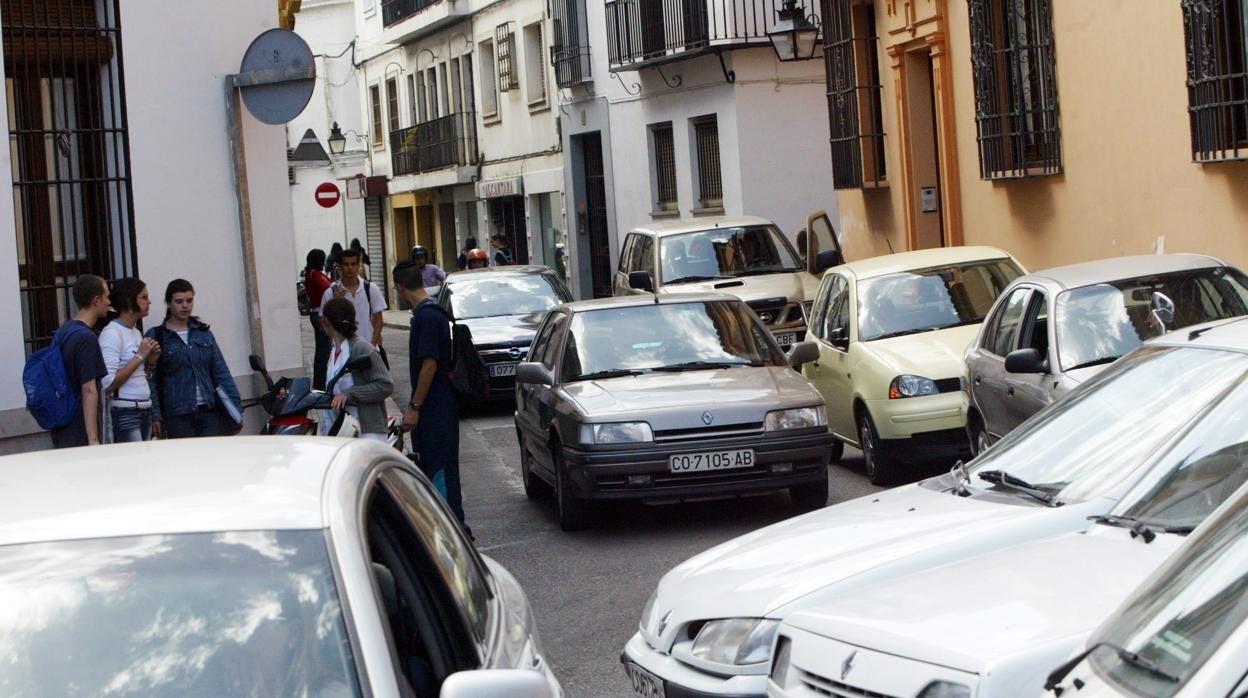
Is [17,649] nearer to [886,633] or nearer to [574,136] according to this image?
[886,633]

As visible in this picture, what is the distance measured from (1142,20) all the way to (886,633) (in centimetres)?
1169

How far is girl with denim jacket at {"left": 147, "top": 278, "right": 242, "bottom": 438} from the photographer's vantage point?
10.4m

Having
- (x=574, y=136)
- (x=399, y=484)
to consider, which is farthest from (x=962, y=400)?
(x=574, y=136)

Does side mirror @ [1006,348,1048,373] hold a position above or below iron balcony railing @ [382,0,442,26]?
below

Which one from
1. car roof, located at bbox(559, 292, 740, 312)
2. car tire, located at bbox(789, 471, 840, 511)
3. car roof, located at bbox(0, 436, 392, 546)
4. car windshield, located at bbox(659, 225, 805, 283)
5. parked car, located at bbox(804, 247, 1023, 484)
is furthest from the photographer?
car windshield, located at bbox(659, 225, 805, 283)

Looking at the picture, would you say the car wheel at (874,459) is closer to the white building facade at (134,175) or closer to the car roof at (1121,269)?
the car roof at (1121,269)

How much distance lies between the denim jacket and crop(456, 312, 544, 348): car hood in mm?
8391

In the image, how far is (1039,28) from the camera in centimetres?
1734

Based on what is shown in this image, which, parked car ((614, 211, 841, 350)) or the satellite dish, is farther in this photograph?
parked car ((614, 211, 841, 350))

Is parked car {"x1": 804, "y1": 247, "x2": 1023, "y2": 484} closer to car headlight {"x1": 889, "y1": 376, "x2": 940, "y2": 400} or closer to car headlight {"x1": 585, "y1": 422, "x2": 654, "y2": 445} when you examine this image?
car headlight {"x1": 889, "y1": 376, "x2": 940, "y2": 400}

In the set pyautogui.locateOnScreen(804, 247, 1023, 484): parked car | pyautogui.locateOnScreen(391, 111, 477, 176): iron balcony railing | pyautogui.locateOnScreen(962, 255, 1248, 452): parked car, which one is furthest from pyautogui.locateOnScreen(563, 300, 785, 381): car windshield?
pyautogui.locateOnScreen(391, 111, 477, 176): iron balcony railing

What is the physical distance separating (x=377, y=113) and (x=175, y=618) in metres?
47.5

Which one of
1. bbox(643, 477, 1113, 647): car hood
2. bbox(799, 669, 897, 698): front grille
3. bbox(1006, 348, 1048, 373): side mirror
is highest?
bbox(1006, 348, 1048, 373): side mirror

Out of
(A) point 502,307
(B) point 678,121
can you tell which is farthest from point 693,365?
(B) point 678,121
